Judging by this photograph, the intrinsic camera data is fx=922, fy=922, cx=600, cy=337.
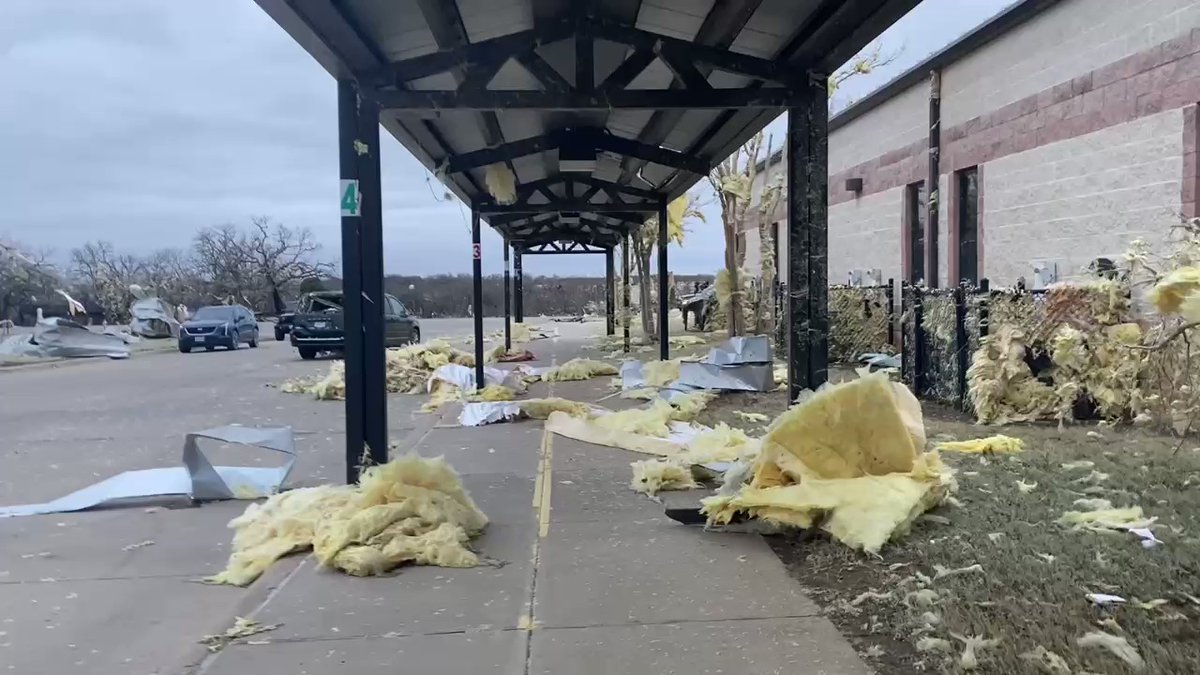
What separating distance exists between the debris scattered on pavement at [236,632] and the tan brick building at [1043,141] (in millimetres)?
9373

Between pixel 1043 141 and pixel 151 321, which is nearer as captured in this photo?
pixel 1043 141

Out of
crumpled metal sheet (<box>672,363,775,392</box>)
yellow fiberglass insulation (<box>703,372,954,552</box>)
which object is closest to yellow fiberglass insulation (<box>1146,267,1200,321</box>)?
yellow fiberglass insulation (<box>703,372,954,552</box>)

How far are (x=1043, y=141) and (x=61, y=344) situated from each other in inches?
1092

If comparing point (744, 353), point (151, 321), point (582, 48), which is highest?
point (582, 48)

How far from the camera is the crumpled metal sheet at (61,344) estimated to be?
1101 inches

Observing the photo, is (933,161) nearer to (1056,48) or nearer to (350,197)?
(1056,48)

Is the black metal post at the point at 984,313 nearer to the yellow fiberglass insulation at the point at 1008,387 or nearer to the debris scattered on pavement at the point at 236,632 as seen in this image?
the yellow fiberglass insulation at the point at 1008,387

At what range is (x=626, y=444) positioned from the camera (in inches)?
360

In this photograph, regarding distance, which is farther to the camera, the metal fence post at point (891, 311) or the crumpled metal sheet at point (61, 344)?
the crumpled metal sheet at point (61, 344)

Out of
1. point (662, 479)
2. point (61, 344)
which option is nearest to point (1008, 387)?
point (662, 479)

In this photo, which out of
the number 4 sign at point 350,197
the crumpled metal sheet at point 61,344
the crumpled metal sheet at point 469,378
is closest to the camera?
the number 4 sign at point 350,197

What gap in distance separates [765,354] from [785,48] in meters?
6.11

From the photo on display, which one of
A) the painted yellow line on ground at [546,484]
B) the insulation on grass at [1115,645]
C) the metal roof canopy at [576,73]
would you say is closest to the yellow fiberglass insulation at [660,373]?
the painted yellow line on ground at [546,484]

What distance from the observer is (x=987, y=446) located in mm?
7715
